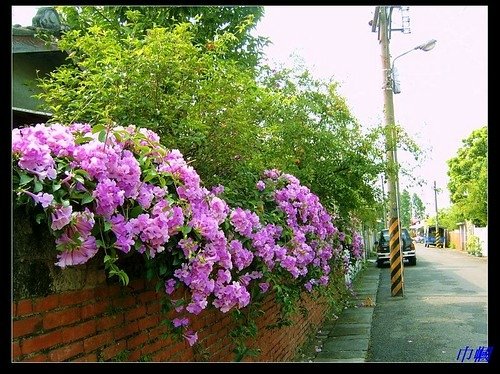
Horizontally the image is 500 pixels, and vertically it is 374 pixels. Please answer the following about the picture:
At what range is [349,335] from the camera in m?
7.23

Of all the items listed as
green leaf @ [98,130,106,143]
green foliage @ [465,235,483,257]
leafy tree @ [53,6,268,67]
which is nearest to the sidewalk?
leafy tree @ [53,6,268,67]

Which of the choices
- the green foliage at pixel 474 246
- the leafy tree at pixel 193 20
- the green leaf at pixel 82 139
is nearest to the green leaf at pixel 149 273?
the green leaf at pixel 82 139

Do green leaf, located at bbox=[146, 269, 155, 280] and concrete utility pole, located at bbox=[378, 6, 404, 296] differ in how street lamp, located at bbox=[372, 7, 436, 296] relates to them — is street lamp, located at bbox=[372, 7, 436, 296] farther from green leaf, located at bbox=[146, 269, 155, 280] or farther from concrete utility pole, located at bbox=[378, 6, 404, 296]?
green leaf, located at bbox=[146, 269, 155, 280]

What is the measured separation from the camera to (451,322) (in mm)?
8008

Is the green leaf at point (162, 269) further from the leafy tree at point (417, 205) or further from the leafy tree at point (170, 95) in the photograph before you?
the leafy tree at point (417, 205)

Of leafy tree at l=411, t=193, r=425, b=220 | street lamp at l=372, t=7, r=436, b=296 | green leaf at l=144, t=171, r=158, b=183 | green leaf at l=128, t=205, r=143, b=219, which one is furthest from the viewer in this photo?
leafy tree at l=411, t=193, r=425, b=220

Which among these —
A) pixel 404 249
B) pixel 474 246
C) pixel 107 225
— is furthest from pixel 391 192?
pixel 474 246

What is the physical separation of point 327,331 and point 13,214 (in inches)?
255

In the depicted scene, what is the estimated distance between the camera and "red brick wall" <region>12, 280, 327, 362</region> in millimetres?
1853

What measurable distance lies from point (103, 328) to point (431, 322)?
22.9 ft

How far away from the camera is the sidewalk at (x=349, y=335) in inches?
235

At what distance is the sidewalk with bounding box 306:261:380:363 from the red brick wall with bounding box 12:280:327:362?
2831mm

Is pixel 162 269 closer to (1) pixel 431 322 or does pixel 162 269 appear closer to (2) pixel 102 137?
(2) pixel 102 137
